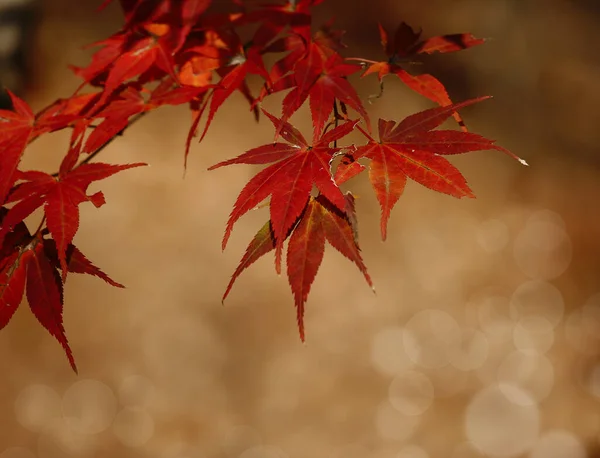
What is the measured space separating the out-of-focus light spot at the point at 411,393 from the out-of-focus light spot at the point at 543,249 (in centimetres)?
48

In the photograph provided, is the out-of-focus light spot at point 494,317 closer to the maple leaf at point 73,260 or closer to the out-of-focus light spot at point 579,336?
the out-of-focus light spot at point 579,336

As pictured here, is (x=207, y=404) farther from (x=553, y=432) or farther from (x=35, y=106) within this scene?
(x=35, y=106)

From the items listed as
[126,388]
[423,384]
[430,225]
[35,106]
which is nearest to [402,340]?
[423,384]

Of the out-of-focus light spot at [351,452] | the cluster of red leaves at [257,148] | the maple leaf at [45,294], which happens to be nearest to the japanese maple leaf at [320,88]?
the cluster of red leaves at [257,148]

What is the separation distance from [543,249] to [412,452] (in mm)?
745

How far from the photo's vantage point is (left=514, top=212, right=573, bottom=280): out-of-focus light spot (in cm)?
167

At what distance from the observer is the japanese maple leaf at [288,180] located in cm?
52

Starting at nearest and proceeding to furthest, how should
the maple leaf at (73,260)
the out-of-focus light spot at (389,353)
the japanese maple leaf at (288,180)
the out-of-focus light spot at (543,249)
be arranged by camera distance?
the japanese maple leaf at (288,180), the maple leaf at (73,260), the out-of-focus light spot at (389,353), the out-of-focus light spot at (543,249)

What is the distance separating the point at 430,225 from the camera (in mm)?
1732

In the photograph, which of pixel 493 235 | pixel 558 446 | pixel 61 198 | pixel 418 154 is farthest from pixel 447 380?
pixel 61 198

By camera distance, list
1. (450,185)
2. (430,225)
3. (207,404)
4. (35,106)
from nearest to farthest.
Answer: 1. (450,185)
2. (207,404)
3. (430,225)
4. (35,106)

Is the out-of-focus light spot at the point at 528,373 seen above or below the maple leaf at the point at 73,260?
below

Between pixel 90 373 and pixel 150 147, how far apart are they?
748 millimetres

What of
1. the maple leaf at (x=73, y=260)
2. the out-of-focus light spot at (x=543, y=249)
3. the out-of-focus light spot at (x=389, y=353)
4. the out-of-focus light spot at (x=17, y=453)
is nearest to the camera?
the maple leaf at (x=73, y=260)
